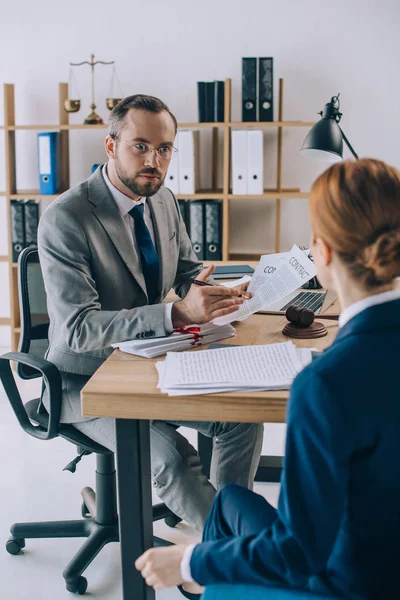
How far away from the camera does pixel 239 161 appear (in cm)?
356

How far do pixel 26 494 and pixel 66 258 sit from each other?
111cm

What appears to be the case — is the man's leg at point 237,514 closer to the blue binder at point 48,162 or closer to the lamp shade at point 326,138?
the lamp shade at point 326,138

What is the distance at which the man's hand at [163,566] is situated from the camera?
41.1 inches

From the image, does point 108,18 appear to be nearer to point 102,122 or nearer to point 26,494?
point 102,122

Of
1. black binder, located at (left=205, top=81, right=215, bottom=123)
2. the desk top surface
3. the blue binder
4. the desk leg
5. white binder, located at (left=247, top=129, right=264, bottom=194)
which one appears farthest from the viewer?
the blue binder

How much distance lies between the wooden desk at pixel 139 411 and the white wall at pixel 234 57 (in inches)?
92.8

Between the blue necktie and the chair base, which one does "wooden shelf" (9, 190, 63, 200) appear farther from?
the chair base

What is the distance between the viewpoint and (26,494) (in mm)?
2539

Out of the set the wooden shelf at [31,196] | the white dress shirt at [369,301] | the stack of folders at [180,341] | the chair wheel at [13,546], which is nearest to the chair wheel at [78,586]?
the chair wheel at [13,546]

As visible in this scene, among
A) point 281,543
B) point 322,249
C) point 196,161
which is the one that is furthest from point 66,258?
point 196,161

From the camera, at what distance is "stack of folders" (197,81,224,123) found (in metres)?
3.59

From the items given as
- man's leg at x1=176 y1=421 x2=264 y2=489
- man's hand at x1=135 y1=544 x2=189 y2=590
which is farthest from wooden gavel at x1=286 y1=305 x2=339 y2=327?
man's hand at x1=135 y1=544 x2=189 y2=590

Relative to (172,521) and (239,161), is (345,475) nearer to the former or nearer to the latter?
(172,521)

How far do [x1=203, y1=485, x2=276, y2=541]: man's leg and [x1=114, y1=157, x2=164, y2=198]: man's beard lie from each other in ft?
3.27
